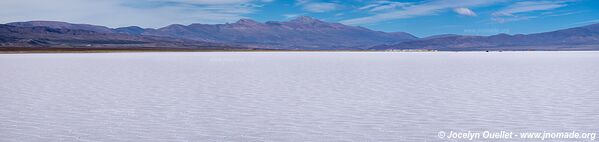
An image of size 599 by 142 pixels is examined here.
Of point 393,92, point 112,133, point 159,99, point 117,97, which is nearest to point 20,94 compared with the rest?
point 117,97

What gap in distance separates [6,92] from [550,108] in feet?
47.1

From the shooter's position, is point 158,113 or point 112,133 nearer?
point 112,133

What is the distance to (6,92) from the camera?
707 inches

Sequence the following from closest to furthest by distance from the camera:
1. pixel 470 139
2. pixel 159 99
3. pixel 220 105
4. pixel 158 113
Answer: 1. pixel 470 139
2. pixel 158 113
3. pixel 220 105
4. pixel 159 99

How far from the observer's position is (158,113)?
12.5 meters

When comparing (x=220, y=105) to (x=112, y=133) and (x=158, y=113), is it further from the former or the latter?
(x=112, y=133)

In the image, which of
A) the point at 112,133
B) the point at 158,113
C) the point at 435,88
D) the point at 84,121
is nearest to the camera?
the point at 112,133

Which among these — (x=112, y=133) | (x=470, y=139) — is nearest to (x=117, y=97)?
(x=112, y=133)

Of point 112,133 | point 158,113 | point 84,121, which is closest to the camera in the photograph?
point 112,133

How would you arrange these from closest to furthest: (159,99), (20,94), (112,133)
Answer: (112,133), (159,99), (20,94)

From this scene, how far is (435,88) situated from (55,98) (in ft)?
35.4

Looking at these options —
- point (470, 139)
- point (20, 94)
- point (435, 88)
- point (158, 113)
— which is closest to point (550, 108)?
point (470, 139)

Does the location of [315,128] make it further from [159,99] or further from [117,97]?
[117,97]

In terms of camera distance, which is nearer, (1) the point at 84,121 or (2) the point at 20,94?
(1) the point at 84,121
